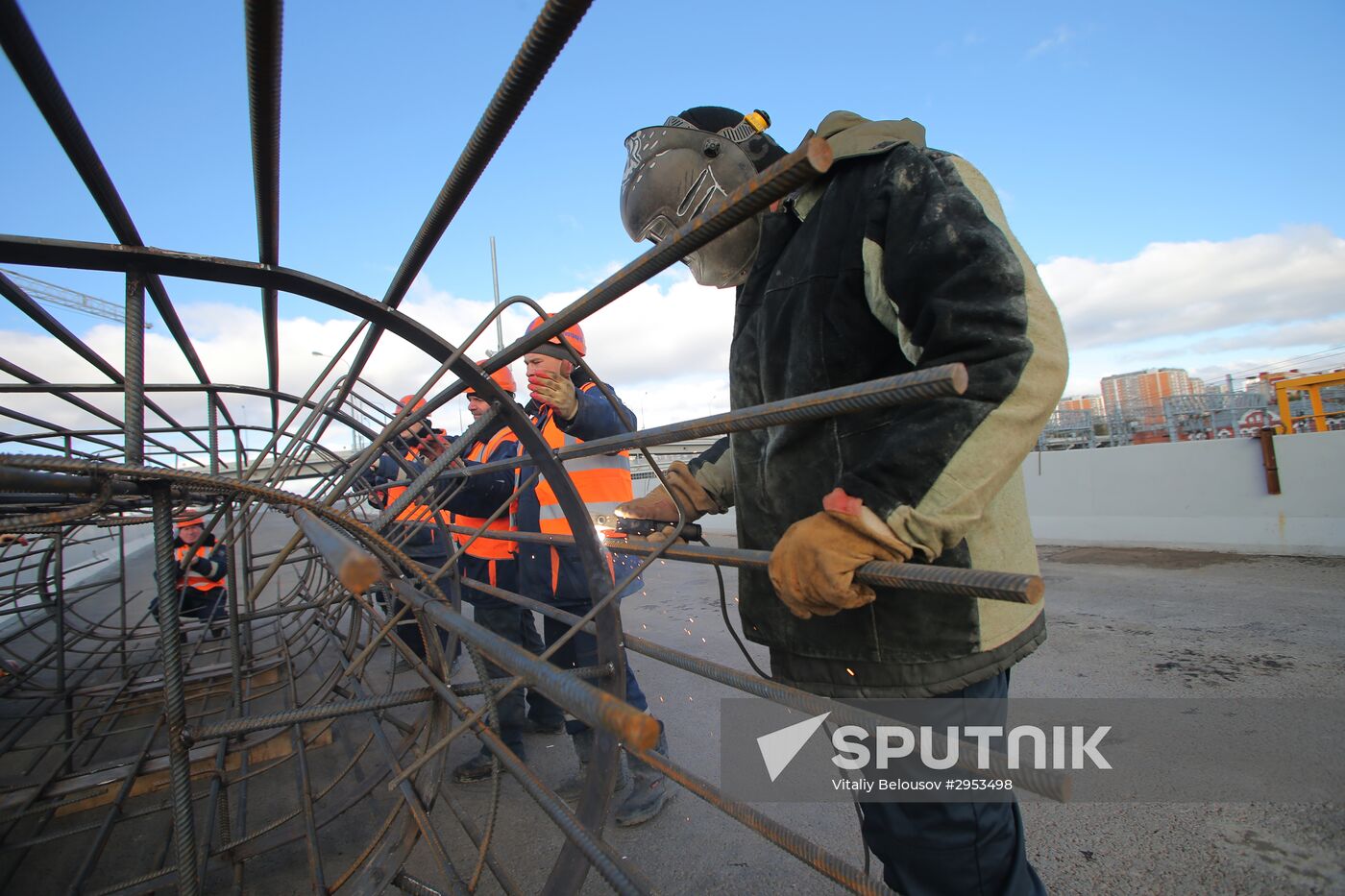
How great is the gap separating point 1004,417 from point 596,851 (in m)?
0.89

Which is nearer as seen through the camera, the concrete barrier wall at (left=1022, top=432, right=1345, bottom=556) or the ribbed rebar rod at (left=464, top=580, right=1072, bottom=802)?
the ribbed rebar rod at (left=464, top=580, right=1072, bottom=802)

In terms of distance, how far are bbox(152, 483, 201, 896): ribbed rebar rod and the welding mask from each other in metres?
1.20

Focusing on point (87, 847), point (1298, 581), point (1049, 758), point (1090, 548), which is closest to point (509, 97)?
point (1049, 758)

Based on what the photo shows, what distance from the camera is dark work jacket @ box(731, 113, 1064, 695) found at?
932 mm

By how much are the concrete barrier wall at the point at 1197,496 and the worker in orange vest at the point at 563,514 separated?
666 centimetres

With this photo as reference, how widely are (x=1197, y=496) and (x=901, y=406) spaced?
747 cm

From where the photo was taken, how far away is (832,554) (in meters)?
0.90

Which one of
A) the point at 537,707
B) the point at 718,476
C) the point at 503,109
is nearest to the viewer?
the point at 503,109

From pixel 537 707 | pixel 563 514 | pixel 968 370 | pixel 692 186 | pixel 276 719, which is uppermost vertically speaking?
pixel 692 186

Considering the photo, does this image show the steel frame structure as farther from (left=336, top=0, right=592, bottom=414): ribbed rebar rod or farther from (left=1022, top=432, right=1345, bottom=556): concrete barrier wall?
(left=1022, top=432, right=1345, bottom=556): concrete barrier wall

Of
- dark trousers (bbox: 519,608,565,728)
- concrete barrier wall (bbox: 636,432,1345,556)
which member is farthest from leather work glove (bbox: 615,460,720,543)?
concrete barrier wall (bbox: 636,432,1345,556)

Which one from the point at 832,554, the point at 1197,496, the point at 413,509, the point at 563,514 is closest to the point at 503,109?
the point at 832,554

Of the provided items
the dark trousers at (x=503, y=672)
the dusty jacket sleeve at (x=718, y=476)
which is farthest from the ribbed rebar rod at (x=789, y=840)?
the dark trousers at (x=503, y=672)

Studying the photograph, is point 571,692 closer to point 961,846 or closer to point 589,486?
point 961,846
